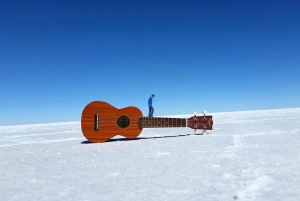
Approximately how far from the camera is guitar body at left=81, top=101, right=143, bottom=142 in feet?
18.9

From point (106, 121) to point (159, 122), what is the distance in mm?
1570

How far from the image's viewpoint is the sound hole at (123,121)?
19.6ft

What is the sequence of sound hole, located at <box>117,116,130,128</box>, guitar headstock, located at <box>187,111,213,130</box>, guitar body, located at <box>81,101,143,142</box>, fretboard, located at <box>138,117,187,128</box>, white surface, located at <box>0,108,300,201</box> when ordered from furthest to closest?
guitar headstock, located at <box>187,111,213,130</box> → fretboard, located at <box>138,117,187,128</box> → sound hole, located at <box>117,116,130,128</box> → guitar body, located at <box>81,101,143,142</box> → white surface, located at <box>0,108,300,201</box>

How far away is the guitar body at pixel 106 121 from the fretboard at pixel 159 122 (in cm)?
17

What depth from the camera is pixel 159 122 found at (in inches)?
252

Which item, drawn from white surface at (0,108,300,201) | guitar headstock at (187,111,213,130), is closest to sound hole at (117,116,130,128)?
guitar headstock at (187,111,213,130)

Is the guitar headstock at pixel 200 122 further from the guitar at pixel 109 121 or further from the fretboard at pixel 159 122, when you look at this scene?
the guitar at pixel 109 121

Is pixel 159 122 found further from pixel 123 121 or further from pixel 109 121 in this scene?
pixel 109 121

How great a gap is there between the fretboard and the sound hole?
0.35 meters

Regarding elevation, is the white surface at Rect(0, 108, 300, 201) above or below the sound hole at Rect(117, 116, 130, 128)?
below

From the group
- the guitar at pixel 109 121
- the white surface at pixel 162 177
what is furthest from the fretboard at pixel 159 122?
the white surface at pixel 162 177

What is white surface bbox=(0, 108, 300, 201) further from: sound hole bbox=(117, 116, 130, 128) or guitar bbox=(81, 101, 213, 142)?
sound hole bbox=(117, 116, 130, 128)

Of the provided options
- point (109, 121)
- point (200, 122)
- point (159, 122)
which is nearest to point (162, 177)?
point (109, 121)

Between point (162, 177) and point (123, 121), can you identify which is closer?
point (162, 177)
